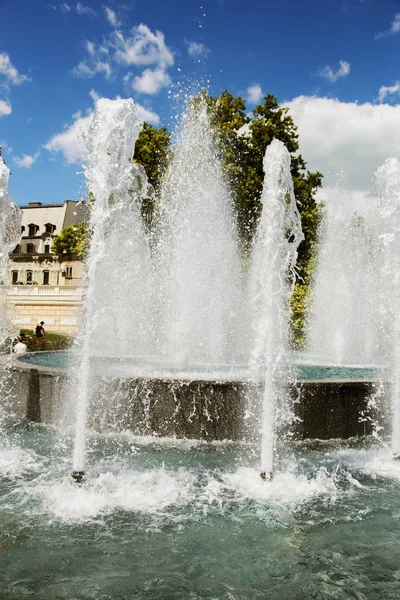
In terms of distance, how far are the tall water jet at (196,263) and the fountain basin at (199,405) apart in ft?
11.2

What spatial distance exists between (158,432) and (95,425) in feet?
3.48

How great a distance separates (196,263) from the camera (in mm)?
15969

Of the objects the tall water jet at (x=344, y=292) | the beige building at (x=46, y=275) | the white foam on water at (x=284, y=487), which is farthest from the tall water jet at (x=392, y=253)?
the beige building at (x=46, y=275)

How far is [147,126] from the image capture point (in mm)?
25766

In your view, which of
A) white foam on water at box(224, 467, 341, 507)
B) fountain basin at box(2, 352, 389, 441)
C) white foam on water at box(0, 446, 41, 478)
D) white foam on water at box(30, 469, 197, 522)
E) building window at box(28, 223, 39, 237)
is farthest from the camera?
building window at box(28, 223, 39, 237)

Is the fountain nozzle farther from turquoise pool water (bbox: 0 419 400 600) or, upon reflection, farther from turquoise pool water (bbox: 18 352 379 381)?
turquoise pool water (bbox: 18 352 379 381)

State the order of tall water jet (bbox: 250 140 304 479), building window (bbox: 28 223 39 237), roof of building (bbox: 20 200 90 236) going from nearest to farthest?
1. tall water jet (bbox: 250 140 304 479)
2. roof of building (bbox: 20 200 90 236)
3. building window (bbox: 28 223 39 237)

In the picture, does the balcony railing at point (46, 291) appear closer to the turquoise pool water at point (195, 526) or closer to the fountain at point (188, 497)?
the fountain at point (188, 497)

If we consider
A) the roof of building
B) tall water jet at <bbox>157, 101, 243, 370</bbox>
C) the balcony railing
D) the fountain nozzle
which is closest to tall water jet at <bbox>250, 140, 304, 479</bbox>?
the fountain nozzle

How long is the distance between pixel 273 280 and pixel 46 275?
4851 centimetres

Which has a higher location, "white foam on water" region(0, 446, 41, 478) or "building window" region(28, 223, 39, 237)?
"building window" region(28, 223, 39, 237)

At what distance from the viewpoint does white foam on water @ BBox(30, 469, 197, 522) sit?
5250mm

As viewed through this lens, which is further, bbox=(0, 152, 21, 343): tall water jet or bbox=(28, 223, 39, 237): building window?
bbox=(28, 223, 39, 237): building window

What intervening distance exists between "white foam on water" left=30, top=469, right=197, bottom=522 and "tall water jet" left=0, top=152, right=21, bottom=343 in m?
3.89
